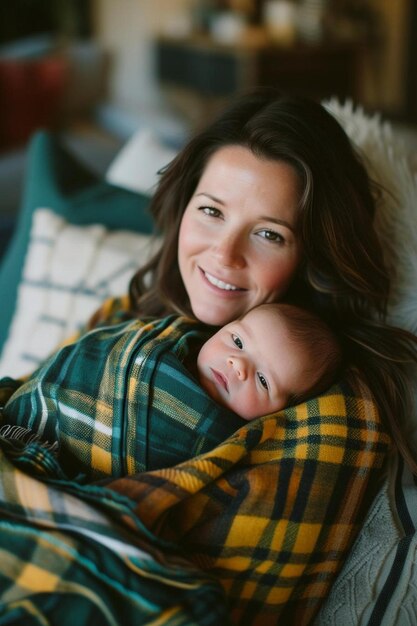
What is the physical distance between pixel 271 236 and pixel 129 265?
0.43m

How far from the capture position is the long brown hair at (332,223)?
1.04 m

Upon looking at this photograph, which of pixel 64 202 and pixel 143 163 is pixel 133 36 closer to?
pixel 143 163

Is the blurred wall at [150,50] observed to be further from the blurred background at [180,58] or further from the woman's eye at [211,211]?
the woman's eye at [211,211]

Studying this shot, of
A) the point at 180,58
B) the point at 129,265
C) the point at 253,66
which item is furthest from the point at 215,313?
the point at 180,58

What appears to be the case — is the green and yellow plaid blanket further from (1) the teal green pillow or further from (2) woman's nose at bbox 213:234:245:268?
(1) the teal green pillow

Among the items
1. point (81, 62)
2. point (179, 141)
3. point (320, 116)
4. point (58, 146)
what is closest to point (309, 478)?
point (320, 116)

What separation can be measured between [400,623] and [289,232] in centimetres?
60

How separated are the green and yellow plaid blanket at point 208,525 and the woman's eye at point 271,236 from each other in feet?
0.88

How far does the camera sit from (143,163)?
1706mm

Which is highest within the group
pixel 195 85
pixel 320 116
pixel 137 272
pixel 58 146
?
pixel 320 116

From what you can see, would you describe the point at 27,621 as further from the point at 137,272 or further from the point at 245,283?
the point at 137,272

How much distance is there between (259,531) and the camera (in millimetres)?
855

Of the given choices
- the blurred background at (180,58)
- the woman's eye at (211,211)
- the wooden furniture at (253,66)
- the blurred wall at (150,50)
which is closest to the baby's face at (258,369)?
the woman's eye at (211,211)

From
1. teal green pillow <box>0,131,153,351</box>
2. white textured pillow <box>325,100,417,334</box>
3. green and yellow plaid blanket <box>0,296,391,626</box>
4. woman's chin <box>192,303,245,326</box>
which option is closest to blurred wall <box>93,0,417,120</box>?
teal green pillow <box>0,131,153,351</box>
